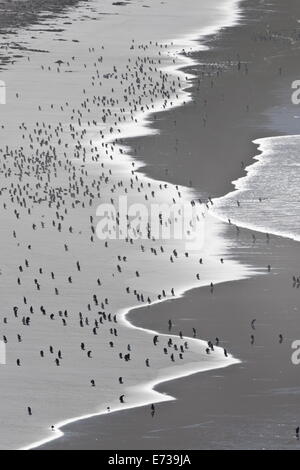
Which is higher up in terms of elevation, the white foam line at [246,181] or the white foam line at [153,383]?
the white foam line at [153,383]

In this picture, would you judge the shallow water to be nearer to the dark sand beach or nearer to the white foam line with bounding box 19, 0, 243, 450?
Answer: the white foam line with bounding box 19, 0, 243, 450

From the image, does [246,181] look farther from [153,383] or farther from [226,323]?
[153,383]

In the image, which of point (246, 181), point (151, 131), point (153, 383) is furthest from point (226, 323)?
point (151, 131)

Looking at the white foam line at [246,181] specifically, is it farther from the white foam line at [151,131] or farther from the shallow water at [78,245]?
the white foam line at [151,131]

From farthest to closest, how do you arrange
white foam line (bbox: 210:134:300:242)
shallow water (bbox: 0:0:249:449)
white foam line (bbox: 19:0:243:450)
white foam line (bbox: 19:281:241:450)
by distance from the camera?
1. white foam line (bbox: 210:134:300:242)
2. shallow water (bbox: 0:0:249:449)
3. white foam line (bbox: 19:0:243:450)
4. white foam line (bbox: 19:281:241:450)

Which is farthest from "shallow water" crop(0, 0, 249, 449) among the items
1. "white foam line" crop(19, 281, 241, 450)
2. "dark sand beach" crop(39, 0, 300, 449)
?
"dark sand beach" crop(39, 0, 300, 449)

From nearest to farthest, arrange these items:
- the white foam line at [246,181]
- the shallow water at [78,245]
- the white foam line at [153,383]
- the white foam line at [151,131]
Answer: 1. the white foam line at [153,383]
2. the white foam line at [151,131]
3. the shallow water at [78,245]
4. the white foam line at [246,181]

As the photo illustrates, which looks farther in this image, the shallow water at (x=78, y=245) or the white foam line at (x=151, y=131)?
the shallow water at (x=78, y=245)

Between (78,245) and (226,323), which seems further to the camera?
(78,245)

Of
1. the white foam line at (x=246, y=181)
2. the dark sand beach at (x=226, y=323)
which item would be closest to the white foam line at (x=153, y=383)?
the dark sand beach at (x=226, y=323)
